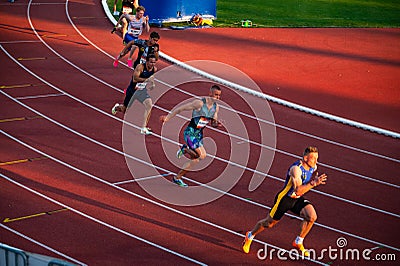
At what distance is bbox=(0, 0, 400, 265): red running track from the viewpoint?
37.7 ft

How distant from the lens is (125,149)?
1521 cm

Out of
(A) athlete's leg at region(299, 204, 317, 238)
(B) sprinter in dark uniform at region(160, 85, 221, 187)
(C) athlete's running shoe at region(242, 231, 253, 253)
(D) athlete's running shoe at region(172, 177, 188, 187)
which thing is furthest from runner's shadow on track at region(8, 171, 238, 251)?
(B) sprinter in dark uniform at region(160, 85, 221, 187)

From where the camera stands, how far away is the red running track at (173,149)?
11492 mm

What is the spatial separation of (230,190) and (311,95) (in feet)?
24.2

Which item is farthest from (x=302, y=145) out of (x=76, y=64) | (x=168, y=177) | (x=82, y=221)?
(x=76, y=64)

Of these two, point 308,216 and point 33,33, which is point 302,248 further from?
point 33,33

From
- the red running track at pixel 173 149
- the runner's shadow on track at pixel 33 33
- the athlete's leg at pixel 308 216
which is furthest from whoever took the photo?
the runner's shadow on track at pixel 33 33

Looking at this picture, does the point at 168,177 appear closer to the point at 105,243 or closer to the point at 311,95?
the point at 105,243

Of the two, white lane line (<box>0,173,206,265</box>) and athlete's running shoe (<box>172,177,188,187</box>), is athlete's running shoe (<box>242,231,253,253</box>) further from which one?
athlete's running shoe (<box>172,177,188,187</box>)

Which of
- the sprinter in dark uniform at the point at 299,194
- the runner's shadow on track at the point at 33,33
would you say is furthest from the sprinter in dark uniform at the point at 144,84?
the runner's shadow on track at the point at 33,33

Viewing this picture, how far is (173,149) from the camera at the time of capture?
1538 cm

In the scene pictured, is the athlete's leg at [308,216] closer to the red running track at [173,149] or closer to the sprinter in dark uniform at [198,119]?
the red running track at [173,149]

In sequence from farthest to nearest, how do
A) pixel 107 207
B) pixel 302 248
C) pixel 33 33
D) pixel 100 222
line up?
pixel 33 33
pixel 107 207
pixel 100 222
pixel 302 248

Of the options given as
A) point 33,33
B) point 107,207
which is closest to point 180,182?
point 107,207
